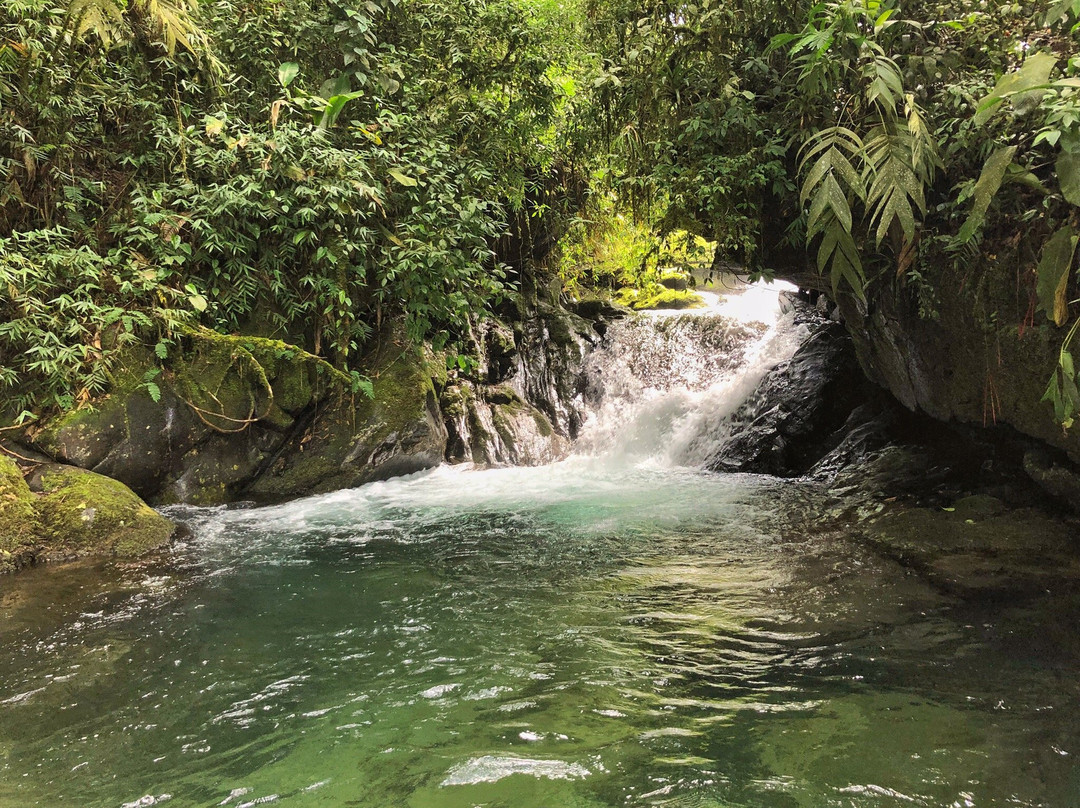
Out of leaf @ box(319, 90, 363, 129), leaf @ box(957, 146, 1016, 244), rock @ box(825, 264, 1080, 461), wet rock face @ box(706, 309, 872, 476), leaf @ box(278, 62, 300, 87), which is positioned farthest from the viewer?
wet rock face @ box(706, 309, 872, 476)

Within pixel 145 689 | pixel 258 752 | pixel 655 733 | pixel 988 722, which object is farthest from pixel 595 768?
pixel 145 689

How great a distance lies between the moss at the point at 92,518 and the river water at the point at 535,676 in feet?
1.20

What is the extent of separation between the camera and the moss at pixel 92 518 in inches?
217

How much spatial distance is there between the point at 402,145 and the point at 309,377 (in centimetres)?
305

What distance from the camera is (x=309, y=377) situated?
8203mm

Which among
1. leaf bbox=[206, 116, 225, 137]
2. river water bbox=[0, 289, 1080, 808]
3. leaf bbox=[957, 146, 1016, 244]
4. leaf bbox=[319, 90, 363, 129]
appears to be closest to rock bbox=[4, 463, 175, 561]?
river water bbox=[0, 289, 1080, 808]

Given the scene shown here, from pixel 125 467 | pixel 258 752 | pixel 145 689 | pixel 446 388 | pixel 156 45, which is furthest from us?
pixel 446 388

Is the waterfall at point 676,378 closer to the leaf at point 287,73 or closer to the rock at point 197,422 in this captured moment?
the rock at point 197,422

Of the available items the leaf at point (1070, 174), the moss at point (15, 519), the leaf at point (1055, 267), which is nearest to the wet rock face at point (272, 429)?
the moss at point (15, 519)

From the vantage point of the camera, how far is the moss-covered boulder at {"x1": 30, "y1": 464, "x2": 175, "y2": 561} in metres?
5.49

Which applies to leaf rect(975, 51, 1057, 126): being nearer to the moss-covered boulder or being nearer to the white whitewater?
the white whitewater

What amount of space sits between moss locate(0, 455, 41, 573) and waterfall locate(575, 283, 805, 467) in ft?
23.7

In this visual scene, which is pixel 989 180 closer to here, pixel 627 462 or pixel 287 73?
pixel 287 73

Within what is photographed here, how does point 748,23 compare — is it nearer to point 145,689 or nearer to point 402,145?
→ point 402,145
